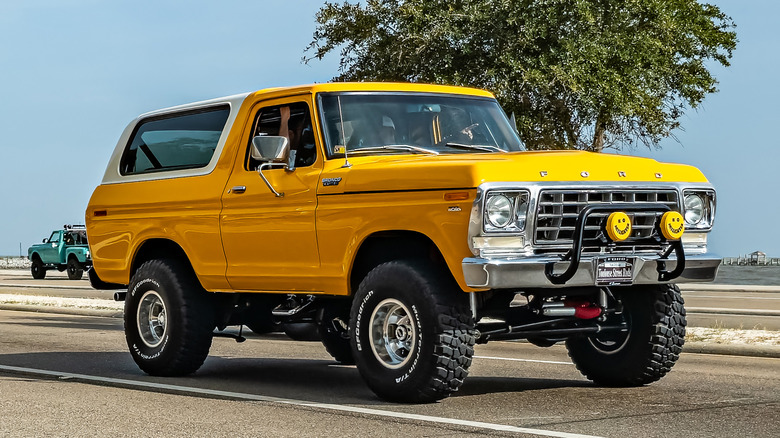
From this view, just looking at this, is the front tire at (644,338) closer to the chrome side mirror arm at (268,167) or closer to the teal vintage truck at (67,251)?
the chrome side mirror arm at (268,167)

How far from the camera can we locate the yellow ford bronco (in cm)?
827

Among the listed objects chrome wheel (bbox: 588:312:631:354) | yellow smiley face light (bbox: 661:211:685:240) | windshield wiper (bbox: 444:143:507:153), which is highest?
windshield wiper (bbox: 444:143:507:153)

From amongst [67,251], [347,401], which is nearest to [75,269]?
[67,251]

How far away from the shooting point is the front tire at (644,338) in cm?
952

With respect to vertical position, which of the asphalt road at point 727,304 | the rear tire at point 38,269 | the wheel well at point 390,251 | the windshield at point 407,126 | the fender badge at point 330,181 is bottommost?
the rear tire at point 38,269

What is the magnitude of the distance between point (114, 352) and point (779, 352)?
719cm

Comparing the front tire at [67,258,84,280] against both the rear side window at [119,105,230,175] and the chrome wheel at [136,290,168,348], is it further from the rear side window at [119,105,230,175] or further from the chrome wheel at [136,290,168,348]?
the chrome wheel at [136,290,168,348]

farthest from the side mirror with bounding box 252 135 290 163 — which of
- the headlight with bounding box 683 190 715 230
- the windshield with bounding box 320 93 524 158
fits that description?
the headlight with bounding box 683 190 715 230

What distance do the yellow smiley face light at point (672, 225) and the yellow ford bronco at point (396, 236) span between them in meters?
0.01

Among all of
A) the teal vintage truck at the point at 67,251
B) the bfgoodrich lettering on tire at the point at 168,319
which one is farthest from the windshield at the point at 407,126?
the teal vintage truck at the point at 67,251

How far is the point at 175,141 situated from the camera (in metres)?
11.4

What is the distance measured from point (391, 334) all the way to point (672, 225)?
218 centimetres

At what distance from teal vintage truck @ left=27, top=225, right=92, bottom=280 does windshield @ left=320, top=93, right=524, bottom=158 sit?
35.9 metres

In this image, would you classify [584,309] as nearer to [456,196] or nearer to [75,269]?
[456,196]
